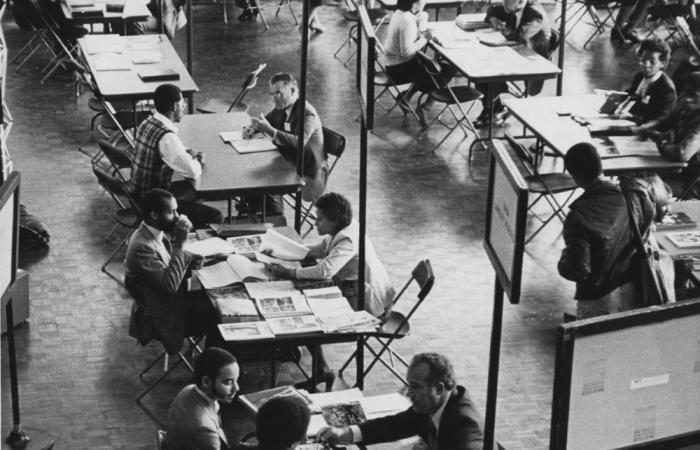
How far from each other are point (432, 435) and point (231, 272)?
193 centimetres

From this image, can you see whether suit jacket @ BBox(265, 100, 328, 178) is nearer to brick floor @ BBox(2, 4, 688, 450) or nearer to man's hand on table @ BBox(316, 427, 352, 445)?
brick floor @ BBox(2, 4, 688, 450)

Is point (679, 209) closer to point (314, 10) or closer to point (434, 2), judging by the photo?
point (434, 2)

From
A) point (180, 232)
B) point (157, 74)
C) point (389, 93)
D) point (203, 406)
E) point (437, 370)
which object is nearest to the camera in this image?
point (437, 370)

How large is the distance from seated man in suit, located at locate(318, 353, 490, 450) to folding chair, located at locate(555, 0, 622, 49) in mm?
9343

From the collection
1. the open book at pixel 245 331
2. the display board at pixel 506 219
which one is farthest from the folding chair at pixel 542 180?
the display board at pixel 506 219

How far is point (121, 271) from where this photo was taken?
27.9 feet

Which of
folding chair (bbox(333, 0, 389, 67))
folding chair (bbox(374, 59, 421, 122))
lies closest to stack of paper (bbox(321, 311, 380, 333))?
folding chair (bbox(374, 59, 421, 122))

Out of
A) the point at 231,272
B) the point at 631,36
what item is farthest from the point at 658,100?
the point at 631,36

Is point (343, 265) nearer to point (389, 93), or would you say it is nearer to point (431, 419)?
point (431, 419)

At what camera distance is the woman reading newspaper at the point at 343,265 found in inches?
267

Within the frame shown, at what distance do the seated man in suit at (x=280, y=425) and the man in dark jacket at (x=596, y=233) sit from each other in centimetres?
254

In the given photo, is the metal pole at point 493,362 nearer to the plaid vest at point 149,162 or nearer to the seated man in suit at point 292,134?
the seated man in suit at point 292,134

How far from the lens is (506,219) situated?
385 cm

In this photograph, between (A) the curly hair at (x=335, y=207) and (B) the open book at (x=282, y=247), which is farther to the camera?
(B) the open book at (x=282, y=247)
